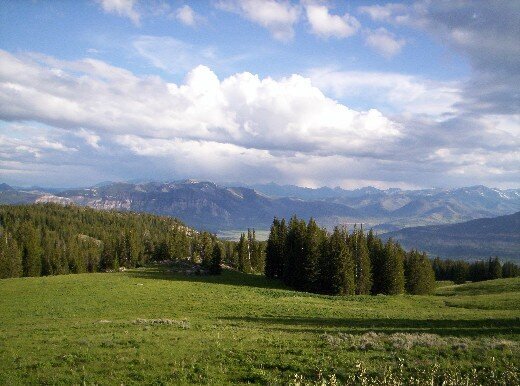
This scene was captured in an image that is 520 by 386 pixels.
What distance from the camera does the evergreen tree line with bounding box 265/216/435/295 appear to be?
7000 cm

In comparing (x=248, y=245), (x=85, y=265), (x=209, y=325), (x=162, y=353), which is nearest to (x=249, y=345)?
(x=162, y=353)

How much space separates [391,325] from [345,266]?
1416 inches

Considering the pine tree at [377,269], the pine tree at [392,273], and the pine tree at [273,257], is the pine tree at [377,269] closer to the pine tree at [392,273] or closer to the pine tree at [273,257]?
the pine tree at [392,273]

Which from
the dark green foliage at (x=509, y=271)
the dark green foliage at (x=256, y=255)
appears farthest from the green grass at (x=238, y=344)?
the dark green foliage at (x=509, y=271)

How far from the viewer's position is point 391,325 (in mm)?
33531

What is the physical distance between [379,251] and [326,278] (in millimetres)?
15452

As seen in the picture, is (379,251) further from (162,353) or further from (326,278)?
(162,353)

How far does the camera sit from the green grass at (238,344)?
16.4m

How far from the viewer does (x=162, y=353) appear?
65.8ft

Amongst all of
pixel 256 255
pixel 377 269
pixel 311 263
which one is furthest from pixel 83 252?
pixel 377 269

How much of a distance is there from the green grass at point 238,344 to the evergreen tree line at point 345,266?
24950mm

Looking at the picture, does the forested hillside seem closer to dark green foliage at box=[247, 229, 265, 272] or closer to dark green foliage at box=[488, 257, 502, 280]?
dark green foliage at box=[247, 229, 265, 272]

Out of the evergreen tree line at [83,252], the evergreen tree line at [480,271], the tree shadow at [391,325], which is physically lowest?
the evergreen tree line at [480,271]

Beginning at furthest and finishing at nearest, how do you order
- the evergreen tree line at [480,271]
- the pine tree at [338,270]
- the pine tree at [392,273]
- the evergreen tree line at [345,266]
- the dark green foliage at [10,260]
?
the evergreen tree line at [480,271]
the dark green foliage at [10,260]
the pine tree at [392,273]
the evergreen tree line at [345,266]
the pine tree at [338,270]
